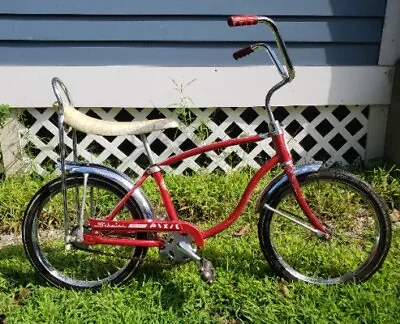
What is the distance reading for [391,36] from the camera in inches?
147

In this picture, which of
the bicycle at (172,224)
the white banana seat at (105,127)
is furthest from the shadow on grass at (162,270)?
the white banana seat at (105,127)

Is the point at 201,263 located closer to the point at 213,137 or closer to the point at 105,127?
the point at 105,127

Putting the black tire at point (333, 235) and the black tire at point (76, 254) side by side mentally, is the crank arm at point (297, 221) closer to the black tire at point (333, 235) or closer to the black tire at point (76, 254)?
the black tire at point (333, 235)

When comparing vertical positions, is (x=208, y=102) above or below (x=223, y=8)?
below

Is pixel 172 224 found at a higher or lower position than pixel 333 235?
higher

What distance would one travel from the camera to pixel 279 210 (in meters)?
2.75

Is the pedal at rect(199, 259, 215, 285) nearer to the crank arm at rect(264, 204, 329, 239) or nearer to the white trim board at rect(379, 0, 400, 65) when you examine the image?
the crank arm at rect(264, 204, 329, 239)

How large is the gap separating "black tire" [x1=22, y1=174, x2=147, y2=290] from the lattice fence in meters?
0.72

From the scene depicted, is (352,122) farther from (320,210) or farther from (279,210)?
(279,210)

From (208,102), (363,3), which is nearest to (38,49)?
(208,102)

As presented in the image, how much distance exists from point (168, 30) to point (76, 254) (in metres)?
1.66

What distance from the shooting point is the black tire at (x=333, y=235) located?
8.67 feet

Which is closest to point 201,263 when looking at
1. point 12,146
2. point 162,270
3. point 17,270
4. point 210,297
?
point 210,297

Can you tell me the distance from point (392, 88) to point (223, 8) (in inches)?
55.0
